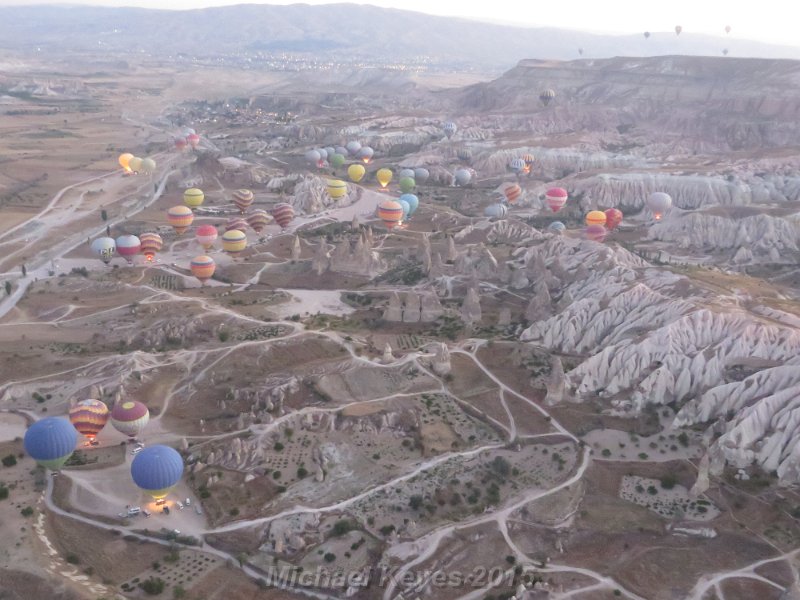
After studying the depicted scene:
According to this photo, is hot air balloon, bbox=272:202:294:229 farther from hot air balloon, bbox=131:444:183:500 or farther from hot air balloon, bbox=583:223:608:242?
hot air balloon, bbox=131:444:183:500

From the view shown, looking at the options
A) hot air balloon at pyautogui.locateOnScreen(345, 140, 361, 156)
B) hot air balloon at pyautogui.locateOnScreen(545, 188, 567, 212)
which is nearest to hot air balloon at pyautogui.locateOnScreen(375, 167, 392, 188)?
hot air balloon at pyautogui.locateOnScreen(545, 188, 567, 212)

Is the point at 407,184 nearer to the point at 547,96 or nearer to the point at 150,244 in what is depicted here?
the point at 150,244

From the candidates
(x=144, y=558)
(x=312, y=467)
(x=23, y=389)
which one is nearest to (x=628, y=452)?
(x=312, y=467)

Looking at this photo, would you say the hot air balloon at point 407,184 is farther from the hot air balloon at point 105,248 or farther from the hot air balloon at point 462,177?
the hot air balloon at point 105,248

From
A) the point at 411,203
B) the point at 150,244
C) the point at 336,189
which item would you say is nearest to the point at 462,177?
the point at 411,203

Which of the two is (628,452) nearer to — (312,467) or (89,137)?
(312,467)

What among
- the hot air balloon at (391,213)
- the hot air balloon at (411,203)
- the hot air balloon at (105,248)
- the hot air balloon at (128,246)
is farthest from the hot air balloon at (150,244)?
the hot air balloon at (411,203)

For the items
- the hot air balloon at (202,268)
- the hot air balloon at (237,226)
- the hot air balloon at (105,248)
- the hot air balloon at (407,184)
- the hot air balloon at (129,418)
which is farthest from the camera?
the hot air balloon at (407,184)
